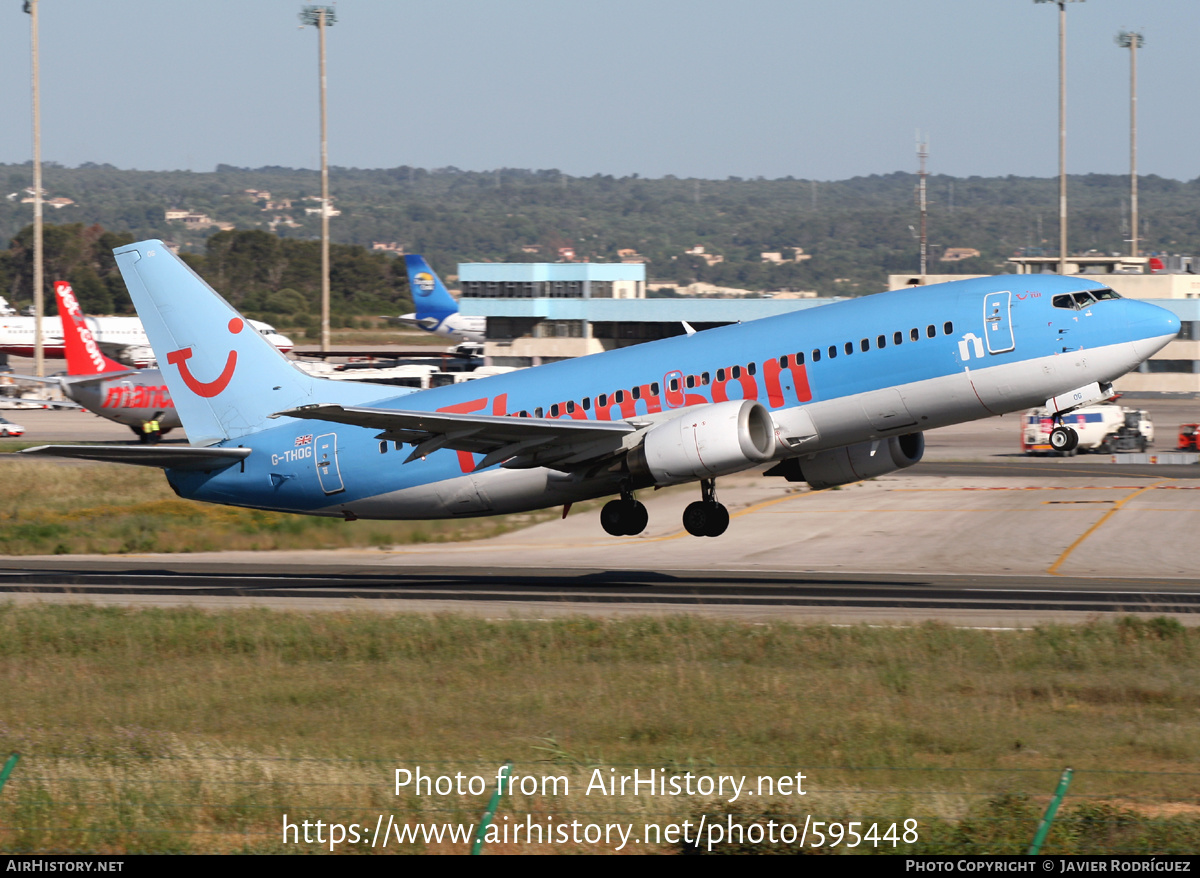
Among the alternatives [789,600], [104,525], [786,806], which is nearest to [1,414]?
[104,525]

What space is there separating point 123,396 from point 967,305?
6348 centimetres

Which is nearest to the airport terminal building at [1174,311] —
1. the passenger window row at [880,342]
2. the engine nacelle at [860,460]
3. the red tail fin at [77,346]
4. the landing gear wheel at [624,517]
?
the red tail fin at [77,346]

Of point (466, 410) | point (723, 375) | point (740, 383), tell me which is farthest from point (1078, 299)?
point (466, 410)

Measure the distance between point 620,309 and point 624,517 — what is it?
317ft

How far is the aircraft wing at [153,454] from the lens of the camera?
3354 cm

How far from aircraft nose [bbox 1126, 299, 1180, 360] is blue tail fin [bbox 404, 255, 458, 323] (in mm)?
118533

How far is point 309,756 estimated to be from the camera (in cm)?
2045

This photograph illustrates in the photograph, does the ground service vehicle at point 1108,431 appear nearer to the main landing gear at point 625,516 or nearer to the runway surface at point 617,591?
the runway surface at point 617,591

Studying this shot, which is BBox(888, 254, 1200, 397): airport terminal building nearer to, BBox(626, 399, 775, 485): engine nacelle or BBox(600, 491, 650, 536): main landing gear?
BBox(600, 491, 650, 536): main landing gear

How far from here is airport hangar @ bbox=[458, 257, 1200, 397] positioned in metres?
124

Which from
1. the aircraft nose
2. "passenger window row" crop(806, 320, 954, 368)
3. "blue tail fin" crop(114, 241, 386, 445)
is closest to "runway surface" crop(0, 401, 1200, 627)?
"blue tail fin" crop(114, 241, 386, 445)

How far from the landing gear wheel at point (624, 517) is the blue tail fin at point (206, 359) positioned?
8281mm

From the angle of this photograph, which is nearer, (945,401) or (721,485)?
(945,401)
